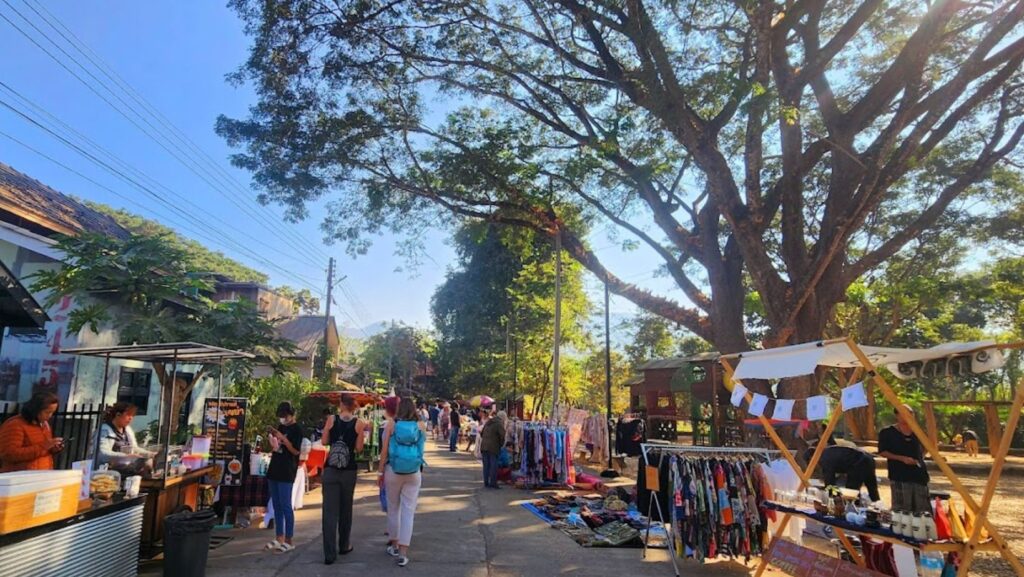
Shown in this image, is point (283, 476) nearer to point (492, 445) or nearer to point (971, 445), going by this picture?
point (492, 445)

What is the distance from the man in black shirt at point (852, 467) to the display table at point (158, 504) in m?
8.74

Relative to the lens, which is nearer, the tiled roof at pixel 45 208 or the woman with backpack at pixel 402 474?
the woman with backpack at pixel 402 474

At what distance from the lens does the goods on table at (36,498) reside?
3.73 metres

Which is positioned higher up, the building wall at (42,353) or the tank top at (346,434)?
the building wall at (42,353)

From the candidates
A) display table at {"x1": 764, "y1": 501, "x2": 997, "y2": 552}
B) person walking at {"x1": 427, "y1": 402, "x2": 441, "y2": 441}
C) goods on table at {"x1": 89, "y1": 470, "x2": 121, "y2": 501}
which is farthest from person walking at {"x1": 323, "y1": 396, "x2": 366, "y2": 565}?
person walking at {"x1": 427, "y1": 402, "x2": 441, "y2": 441}

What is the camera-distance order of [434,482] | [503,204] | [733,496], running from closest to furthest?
[733,496] < [434,482] < [503,204]

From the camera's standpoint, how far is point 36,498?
399cm

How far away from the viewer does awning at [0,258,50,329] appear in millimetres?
5902

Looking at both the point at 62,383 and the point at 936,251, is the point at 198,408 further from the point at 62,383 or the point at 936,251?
the point at 936,251

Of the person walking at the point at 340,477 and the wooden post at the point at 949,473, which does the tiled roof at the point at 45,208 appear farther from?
the wooden post at the point at 949,473

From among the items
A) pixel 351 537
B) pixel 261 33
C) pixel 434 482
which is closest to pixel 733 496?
pixel 351 537

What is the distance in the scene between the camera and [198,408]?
48.7 ft

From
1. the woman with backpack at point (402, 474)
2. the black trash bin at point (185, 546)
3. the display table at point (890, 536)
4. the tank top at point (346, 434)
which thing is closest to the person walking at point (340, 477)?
the tank top at point (346, 434)

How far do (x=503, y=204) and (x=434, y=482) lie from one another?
23.4 ft
